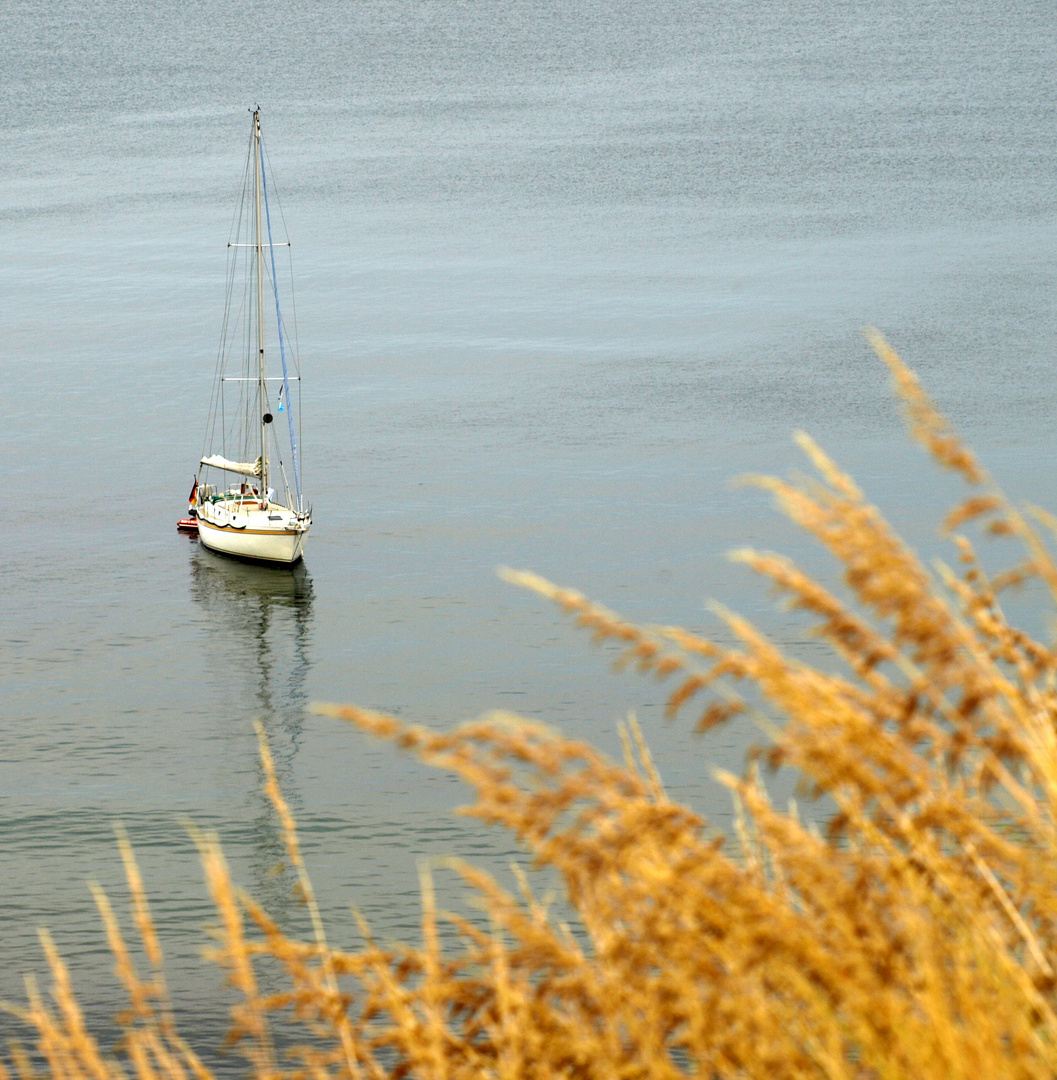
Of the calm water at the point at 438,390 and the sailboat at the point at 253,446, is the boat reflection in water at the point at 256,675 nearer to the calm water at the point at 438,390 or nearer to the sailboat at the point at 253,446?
the calm water at the point at 438,390

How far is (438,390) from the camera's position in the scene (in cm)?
8544

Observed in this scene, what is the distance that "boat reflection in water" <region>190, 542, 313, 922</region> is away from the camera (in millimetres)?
45562

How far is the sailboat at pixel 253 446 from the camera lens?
6544 centimetres

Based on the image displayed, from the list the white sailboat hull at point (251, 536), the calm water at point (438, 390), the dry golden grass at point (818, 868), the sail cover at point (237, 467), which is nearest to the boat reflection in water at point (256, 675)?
the calm water at point (438, 390)

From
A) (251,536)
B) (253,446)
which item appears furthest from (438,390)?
(251,536)

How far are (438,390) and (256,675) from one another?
31730 mm

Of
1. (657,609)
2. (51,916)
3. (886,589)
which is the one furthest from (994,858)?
(657,609)

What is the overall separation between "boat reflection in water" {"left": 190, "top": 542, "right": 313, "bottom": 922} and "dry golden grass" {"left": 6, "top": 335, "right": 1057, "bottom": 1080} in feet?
123

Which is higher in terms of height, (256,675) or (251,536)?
(251,536)

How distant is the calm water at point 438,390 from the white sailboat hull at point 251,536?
1.16 meters

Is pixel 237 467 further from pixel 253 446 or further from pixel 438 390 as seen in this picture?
pixel 438 390

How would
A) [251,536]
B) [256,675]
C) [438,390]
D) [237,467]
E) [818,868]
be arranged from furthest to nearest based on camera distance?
[438,390]
[237,467]
[251,536]
[256,675]
[818,868]

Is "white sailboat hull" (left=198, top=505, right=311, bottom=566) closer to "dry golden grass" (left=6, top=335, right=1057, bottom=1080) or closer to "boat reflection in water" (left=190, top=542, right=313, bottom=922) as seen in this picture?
"boat reflection in water" (left=190, top=542, right=313, bottom=922)

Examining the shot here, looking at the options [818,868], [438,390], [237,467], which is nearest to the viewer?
[818,868]
